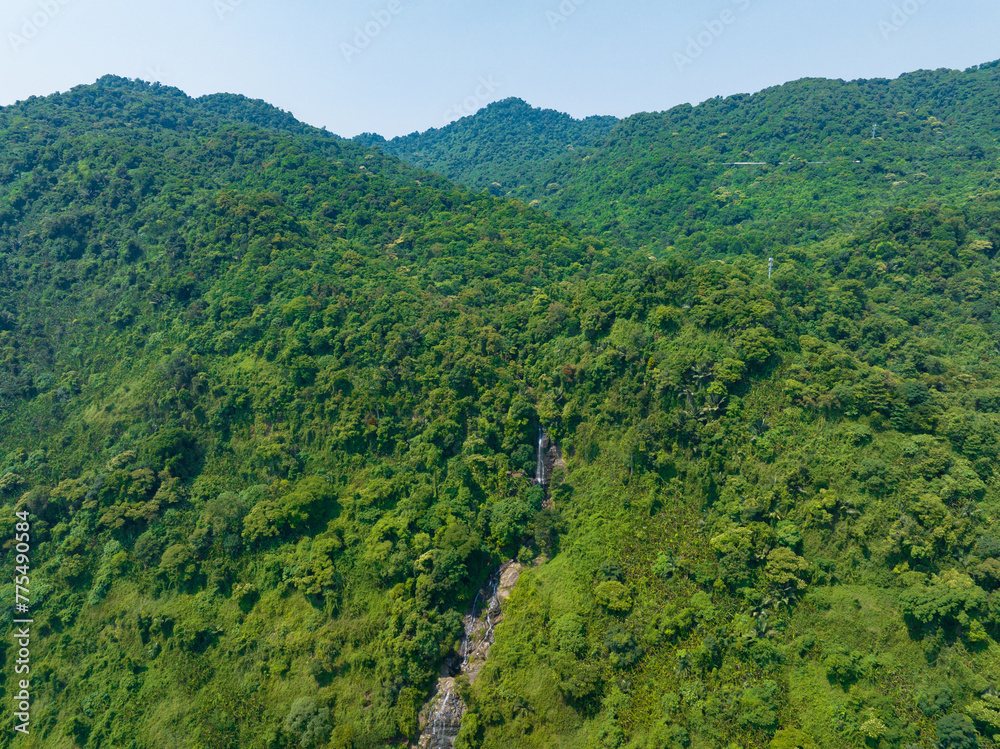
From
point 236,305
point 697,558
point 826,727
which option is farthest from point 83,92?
point 826,727

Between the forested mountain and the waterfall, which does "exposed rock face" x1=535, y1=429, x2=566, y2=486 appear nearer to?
the waterfall

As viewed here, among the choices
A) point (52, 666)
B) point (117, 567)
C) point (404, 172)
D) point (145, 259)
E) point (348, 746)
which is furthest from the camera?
point (404, 172)

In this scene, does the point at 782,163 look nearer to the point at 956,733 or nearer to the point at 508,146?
the point at 508,146

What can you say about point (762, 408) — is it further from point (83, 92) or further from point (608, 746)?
point (83, 92)

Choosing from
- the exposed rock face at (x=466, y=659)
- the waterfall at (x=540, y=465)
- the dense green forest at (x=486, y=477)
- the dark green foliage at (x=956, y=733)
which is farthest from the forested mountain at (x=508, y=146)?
the dark green foliage at (x=956, y=733)

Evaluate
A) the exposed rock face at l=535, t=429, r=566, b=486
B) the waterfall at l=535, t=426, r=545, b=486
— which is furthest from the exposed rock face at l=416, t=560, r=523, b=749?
the exposed rock face at l=535, t=429, r=566, b=486

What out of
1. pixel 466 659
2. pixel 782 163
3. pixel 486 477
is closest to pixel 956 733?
pixel 466 659
